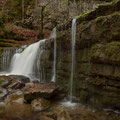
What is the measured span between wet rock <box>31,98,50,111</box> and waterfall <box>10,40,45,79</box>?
432 cm

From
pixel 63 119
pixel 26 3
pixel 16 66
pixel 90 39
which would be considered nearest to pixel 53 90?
pixel 63 119

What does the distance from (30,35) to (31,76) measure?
1370 centimetres

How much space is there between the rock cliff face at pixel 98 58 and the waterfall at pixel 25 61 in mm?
4168

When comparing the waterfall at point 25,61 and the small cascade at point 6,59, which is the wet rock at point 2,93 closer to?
the waterfall at point 25,61

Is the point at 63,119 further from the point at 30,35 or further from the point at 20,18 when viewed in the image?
the point at 20,18

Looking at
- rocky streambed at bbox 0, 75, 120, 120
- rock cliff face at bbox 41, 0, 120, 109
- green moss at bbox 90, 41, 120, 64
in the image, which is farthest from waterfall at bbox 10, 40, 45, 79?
green moss at bbox 90, 41, 120, 64

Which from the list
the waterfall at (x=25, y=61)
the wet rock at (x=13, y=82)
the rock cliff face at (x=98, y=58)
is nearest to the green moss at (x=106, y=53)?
the rock cliff face at (x=98, y=58)

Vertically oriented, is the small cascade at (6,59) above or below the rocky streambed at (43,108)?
above

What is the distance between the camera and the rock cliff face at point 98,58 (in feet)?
15.0

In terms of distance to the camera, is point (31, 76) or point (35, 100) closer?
point (35, 100)

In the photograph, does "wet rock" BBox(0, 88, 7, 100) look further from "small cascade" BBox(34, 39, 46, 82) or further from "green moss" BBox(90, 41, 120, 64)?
"green moss" BBox(90, 41, 120, 64)

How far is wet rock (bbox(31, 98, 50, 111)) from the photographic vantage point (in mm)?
5030

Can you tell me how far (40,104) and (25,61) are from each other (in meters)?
6.65

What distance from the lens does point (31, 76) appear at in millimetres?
9609
